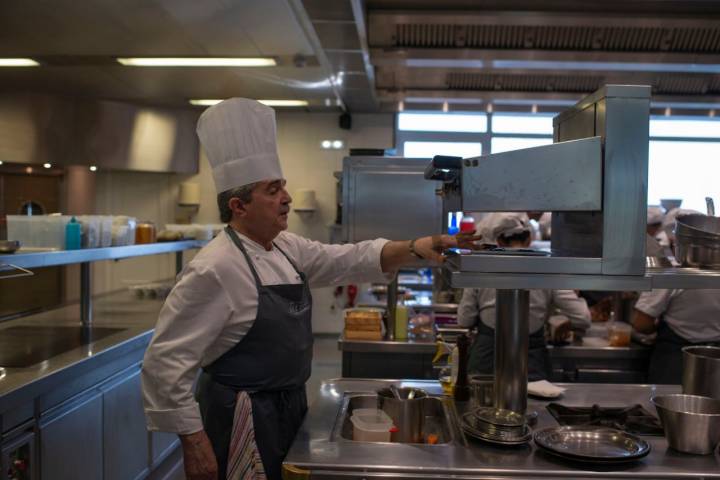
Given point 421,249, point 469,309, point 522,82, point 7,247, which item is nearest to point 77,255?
point 7,247

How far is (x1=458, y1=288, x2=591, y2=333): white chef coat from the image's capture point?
350cm

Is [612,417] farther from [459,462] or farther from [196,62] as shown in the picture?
[196,62]

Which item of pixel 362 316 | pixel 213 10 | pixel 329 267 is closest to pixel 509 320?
pixel 329 267

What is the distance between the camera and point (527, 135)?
789 centimetres

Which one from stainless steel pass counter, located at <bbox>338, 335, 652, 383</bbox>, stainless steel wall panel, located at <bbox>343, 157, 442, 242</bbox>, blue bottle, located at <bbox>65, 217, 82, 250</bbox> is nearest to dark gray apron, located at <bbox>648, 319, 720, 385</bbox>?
stainless steel pass counter, located at <bbox>338, 335, 652, 383</bbox>

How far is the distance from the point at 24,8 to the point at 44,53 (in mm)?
1073

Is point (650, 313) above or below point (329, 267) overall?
below

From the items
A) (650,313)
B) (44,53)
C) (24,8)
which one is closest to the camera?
(24,8)

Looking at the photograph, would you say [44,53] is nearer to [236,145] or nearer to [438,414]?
[236,145]

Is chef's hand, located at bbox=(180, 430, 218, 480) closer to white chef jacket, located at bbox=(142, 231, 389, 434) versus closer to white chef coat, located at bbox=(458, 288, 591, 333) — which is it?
white chef jacket, located at bbox=(142, 231, 389, 434)

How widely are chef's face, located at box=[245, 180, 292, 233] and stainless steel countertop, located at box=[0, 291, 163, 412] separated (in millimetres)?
1134

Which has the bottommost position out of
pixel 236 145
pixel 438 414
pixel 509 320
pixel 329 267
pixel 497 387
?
pixel 438 414

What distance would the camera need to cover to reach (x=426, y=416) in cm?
222

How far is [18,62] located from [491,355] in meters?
3.84
